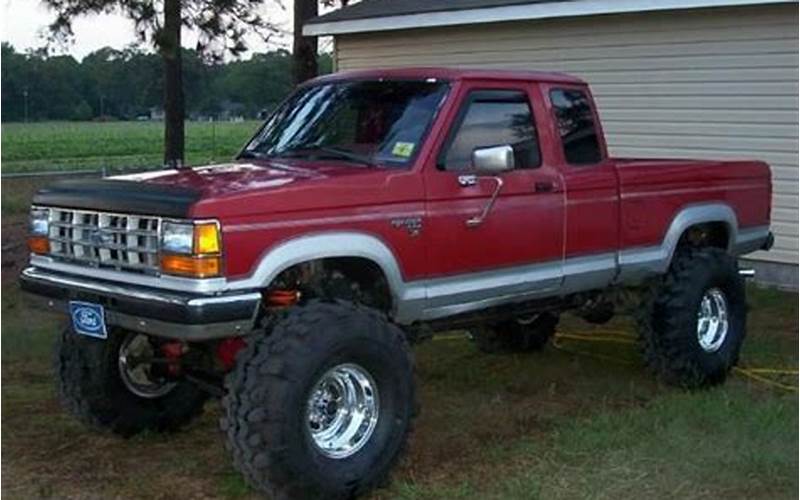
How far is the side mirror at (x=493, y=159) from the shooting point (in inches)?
239

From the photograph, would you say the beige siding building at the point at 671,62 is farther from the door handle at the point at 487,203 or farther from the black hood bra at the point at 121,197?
the black hood bra at the point at 121,197

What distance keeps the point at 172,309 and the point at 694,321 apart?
3.76m

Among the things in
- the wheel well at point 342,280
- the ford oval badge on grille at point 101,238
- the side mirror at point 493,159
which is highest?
the side mirror at point 493,159

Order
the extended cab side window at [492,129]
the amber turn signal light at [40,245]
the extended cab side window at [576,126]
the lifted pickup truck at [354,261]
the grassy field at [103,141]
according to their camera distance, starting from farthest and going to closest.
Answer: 1. the grassy field at [103,141]
2. the extended cab side window at [576,126]
3. the extended cab side window at [492,129]
4. the amber turn signal light at [40,245]
5. the lifted pickup truck at [354,261]

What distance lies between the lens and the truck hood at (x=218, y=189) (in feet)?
17.3

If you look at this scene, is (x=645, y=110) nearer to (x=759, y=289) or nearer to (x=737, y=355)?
(x=759, y=289)

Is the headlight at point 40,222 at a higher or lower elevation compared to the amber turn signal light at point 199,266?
higher

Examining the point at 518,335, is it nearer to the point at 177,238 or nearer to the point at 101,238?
the point at 101,238

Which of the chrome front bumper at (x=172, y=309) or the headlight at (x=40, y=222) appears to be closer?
the chrome front bumper at (x=172, y=309)

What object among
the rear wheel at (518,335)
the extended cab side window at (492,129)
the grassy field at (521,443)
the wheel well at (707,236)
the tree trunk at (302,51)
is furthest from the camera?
the tree trunk at (302,51)

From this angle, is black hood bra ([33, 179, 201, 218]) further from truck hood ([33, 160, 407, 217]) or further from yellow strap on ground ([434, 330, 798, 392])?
yellow strap on ground ([434, 330, 798, 392])

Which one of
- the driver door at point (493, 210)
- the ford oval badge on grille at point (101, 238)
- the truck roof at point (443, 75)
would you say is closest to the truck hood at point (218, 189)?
the ford oval badge on grille at point (101, 238)

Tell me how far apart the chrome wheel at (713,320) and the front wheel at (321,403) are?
9.24 feet

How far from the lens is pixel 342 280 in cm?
593
